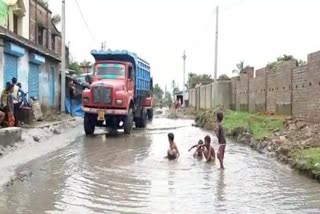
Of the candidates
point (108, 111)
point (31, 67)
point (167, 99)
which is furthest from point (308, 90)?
point (167, 99)

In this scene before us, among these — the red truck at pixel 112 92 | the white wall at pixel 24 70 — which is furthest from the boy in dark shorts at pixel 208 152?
the white wall at pixel 24 70

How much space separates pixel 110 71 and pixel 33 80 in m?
6.58

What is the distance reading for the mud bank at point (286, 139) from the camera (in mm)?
11789

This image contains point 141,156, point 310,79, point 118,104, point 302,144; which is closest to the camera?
point 302,144

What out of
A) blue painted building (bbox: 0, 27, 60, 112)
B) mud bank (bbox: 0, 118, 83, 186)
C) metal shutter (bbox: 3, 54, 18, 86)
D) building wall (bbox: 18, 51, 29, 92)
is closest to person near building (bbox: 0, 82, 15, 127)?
mud bank (bbox: 0, 118, 83, 186)

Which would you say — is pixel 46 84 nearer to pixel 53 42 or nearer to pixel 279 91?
pixel 53 42

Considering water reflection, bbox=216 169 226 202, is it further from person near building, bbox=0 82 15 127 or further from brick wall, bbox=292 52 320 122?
person near building, bbox=0 82 15 127

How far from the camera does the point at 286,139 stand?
15547 millimetres

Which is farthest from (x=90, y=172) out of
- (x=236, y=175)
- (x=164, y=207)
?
(x=164, y=207)

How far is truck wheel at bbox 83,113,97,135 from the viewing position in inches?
861

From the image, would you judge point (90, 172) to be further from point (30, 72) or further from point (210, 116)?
point (210, 116)

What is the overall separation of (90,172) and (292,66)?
13.1 m

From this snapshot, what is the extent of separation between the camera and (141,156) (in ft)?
48.9

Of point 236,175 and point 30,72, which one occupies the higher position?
point 30,72
